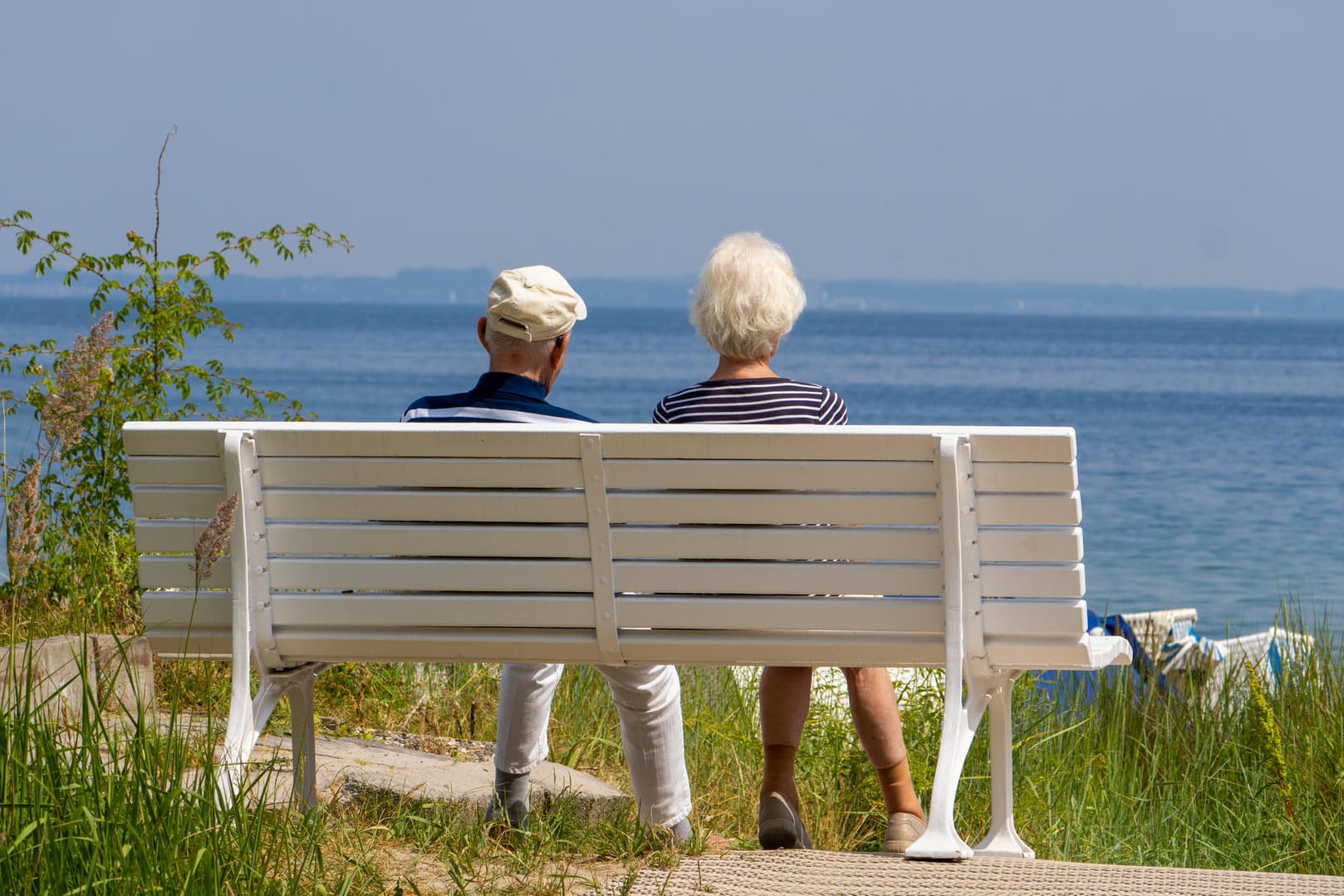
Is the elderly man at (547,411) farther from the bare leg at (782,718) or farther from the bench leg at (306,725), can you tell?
the bench leg at (306,725)

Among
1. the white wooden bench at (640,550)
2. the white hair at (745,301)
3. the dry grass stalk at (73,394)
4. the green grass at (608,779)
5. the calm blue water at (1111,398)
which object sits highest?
the white hair at (745,301)

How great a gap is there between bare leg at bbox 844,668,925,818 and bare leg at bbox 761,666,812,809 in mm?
127

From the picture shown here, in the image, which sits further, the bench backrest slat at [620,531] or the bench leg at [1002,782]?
the bench leg at [1002,782]

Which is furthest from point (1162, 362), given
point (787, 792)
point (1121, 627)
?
point (787, 792)

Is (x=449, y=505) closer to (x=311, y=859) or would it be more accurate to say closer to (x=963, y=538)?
(x=311, y=859)

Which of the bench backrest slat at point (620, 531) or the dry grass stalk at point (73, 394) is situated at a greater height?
the dry grass stalk at point (73, 394)

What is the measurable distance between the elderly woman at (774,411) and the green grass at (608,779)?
294 millimetres

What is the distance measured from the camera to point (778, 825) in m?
3.56

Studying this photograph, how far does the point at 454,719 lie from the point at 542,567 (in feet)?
7.42

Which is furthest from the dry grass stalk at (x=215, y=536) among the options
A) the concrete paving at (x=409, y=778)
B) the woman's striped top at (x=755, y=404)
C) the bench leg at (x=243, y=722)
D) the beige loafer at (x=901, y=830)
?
the beige loafer at (x=901, y=830)

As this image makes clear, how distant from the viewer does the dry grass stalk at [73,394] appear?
2383mm

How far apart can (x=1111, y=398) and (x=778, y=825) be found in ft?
184

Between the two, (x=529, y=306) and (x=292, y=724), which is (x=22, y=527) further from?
(x=529, y=306)

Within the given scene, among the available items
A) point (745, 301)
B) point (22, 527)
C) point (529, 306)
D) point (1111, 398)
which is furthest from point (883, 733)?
point (1111, 398)
